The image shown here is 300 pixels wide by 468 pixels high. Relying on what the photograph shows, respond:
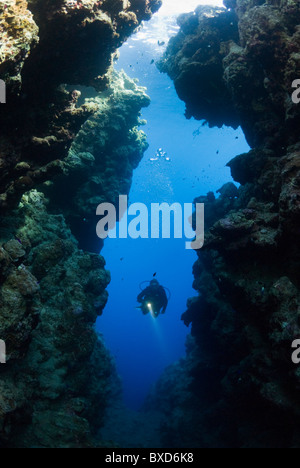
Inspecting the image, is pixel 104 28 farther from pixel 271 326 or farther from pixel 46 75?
pixel 271 326

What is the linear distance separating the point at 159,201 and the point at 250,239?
278 ft

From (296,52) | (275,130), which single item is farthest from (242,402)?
(296,52)

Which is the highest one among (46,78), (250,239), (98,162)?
(98,162)

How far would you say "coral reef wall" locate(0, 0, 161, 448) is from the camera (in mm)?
5176

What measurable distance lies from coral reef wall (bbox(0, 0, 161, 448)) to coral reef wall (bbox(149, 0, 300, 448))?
11.5ft

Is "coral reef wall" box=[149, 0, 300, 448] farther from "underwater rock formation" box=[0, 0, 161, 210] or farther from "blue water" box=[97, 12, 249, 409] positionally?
"blue water" box=[97, 12, 249, 409]

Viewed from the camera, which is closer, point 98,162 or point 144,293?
point 98,162

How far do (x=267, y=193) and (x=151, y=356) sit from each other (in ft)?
238

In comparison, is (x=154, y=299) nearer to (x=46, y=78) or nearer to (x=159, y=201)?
(x=46, y=78)

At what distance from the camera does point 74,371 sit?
25.5ft

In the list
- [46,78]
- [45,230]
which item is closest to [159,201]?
[45,230]

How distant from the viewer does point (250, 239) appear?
6898 millimetres

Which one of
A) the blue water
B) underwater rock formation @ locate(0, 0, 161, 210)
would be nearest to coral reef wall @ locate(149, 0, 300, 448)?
underwater rock formation @ locate(0, 0, 161, 210)

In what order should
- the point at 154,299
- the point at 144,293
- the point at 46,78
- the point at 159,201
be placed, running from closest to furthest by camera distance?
the point at 46,78 < the point at 154,299 < the point at 144,293 < the point at 159,201
